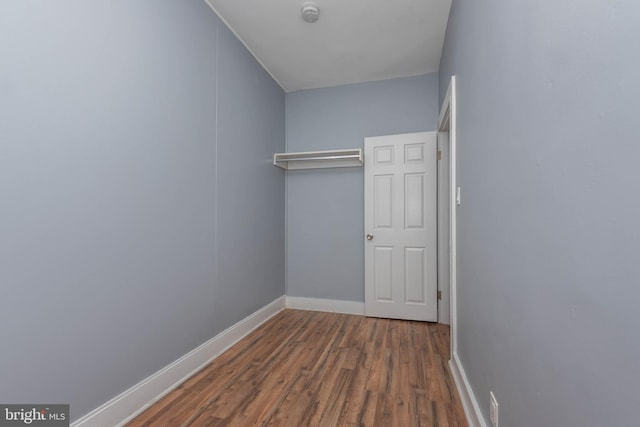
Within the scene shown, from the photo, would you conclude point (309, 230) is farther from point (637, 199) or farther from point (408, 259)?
point (637, 199)

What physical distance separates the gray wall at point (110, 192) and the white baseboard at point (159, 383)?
0.05 metres

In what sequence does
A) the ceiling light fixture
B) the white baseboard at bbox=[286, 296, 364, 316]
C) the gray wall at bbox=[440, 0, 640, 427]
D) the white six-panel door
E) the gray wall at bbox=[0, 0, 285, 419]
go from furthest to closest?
the white baseboard at bbox=[286, 296, 364, 316]
the white six-panel door
the ceiling light fixture
the gray wall at bbox=[0, 0, 285, 419]
the gray wall at bbox=[440, 0, 640, 427]

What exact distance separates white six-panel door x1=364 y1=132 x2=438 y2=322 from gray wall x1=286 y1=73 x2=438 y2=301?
0.19m

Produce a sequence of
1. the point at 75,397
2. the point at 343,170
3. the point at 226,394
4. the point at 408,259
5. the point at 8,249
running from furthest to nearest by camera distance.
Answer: the point at 343,170, the point at 408,259, the point at 226,394, the point at 75,397, the point at 8,249

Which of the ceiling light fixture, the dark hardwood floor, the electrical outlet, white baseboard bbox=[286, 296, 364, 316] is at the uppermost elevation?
the ceiling light fixture

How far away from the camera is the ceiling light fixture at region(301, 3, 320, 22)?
2256 millimetres

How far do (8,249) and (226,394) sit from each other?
56.9 inches

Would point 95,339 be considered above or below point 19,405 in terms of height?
above

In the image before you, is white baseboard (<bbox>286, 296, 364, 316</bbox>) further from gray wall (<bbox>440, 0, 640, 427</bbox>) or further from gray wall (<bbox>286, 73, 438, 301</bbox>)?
gray wall (<bbox>440, 0, 640, 427</bbox>)

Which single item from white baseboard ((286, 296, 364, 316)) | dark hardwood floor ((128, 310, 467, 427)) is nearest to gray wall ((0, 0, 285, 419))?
dark hardwood floor ((128, 310, 467, 427))

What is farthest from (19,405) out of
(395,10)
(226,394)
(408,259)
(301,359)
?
(395,10)

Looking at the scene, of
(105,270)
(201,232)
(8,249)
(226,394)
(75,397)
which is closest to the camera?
(8,249)

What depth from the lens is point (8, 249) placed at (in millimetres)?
1137

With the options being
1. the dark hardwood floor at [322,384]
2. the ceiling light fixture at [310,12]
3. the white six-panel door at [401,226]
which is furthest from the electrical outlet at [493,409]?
the ceiling light fixture at [310,12]
